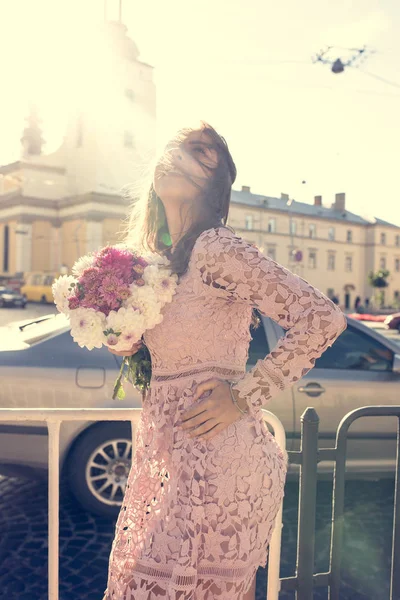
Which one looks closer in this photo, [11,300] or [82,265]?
[82,265]

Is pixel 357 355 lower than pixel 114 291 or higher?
lower

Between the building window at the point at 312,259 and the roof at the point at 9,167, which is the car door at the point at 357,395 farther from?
the roof at the point at 9,167

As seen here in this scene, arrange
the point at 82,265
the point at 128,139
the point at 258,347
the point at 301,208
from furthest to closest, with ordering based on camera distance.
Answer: the point at 301,208
the point at 128,139
the point at 258,347
the point at 82,265

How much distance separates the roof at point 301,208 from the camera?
183 feet

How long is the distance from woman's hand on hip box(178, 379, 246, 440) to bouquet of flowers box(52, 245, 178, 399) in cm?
28

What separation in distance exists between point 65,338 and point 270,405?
1.68 meters

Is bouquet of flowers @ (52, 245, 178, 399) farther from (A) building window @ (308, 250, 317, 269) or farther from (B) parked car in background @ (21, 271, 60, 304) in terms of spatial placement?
(A) building window @ (308, 250, 317, 269)

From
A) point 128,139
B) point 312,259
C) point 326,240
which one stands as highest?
point 128,139

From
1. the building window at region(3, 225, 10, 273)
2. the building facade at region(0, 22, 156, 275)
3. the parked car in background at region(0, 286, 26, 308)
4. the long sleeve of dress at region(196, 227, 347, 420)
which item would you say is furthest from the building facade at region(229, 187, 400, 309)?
the long sleeve of dress at region(196, 227, 347, 420)

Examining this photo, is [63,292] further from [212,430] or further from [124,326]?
[212,430]

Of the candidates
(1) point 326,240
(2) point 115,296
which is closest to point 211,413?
(2) point 115,296

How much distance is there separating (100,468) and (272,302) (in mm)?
2820

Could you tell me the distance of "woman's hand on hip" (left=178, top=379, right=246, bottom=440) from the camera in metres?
1.57

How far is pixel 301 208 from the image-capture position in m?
59.8
